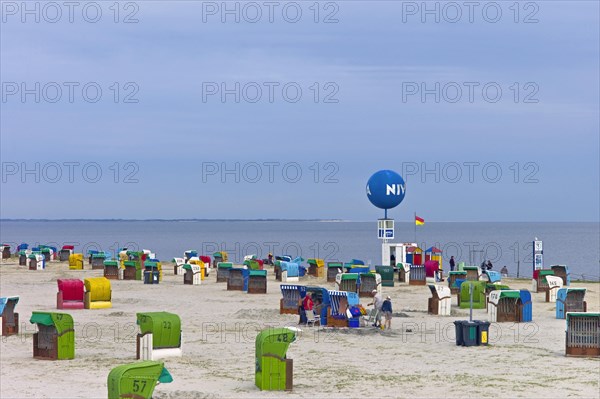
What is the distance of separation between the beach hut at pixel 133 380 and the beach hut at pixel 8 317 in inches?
512

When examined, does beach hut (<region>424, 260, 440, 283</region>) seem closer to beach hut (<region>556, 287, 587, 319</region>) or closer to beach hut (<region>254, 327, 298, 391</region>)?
beach hut (<region>556, 287, 587, 319</region>)

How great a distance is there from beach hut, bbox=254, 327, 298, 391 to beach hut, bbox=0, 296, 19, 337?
10767mm

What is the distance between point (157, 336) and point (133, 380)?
7.97m

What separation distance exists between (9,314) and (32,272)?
1315 inches

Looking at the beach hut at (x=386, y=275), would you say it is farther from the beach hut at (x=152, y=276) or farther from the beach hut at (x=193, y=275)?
the beach hut at (x=152, y=276)

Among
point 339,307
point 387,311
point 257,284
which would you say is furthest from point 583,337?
point 257,284

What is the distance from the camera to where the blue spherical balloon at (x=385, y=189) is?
195ft

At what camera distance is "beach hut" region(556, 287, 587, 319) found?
31.5 m

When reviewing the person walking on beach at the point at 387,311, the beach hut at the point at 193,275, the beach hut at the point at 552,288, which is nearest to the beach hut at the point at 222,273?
the beach hut at the point at 193,275

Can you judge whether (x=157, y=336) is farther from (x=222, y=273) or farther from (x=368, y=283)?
(x=222, y=273)

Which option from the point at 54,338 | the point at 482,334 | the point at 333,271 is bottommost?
the point at 482,334

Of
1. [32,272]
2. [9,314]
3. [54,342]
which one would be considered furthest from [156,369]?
[32,272]

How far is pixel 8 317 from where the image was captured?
26734 mm

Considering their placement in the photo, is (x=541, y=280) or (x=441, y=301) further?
(x=541, y=280)
